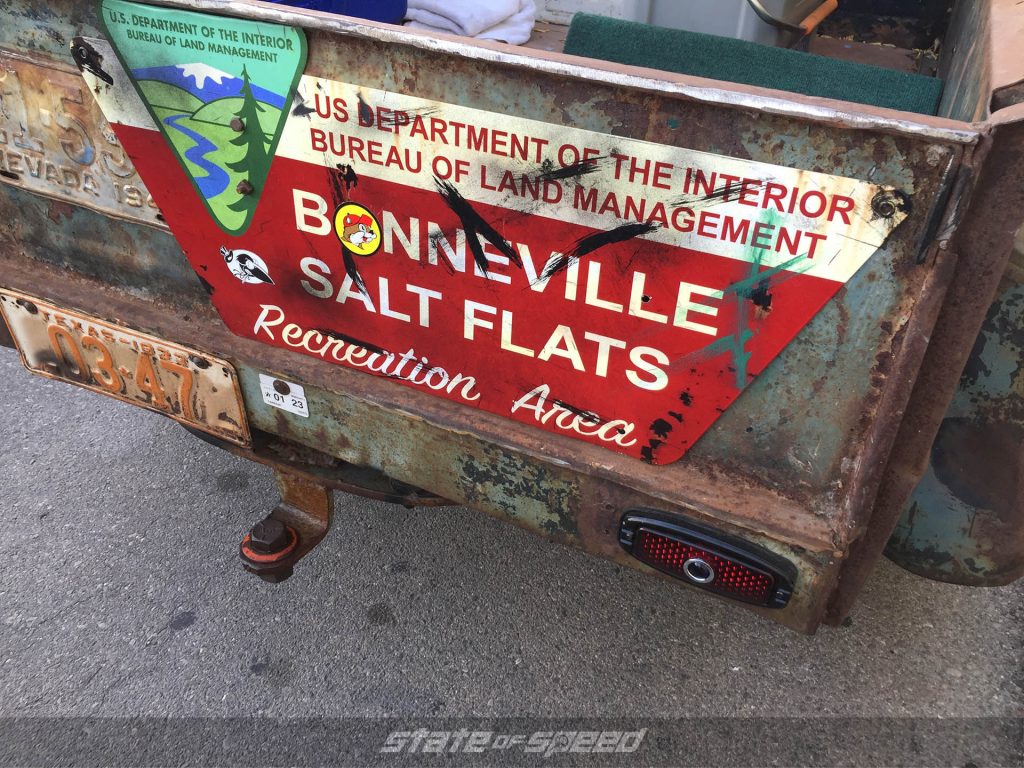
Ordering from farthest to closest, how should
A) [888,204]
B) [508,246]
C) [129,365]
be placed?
1. [129,365]
2. [508,246]
3. [888,204]

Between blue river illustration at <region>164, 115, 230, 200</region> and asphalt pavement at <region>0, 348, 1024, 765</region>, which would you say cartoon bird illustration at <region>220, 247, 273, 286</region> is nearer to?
blue river illustration at <region>164, 115, 230, 200</region>

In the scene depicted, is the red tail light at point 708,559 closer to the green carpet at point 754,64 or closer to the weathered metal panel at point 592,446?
the weathered metal panel at point 592,446

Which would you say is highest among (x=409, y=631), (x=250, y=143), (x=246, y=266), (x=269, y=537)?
(x=250, y=143)

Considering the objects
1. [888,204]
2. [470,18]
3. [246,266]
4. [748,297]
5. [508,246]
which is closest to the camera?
[888,204]

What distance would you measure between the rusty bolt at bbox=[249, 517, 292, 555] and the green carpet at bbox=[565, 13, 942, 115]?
145 cm

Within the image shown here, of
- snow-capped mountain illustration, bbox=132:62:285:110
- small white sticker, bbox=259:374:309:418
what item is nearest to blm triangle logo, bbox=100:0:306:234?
snow-capped mountain illustration, bbox=132:62:285:110

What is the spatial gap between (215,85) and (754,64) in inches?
51.0

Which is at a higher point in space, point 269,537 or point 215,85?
point 215,85

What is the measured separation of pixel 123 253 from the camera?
1767 millimetres

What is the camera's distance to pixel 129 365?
71.2 inches

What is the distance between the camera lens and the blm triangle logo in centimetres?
135

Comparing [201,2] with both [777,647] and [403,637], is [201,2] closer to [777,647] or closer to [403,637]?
[403,637]

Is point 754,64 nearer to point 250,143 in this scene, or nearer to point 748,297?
point 748,297

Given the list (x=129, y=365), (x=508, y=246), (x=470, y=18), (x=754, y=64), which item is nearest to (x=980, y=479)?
(x=508, y=246)
